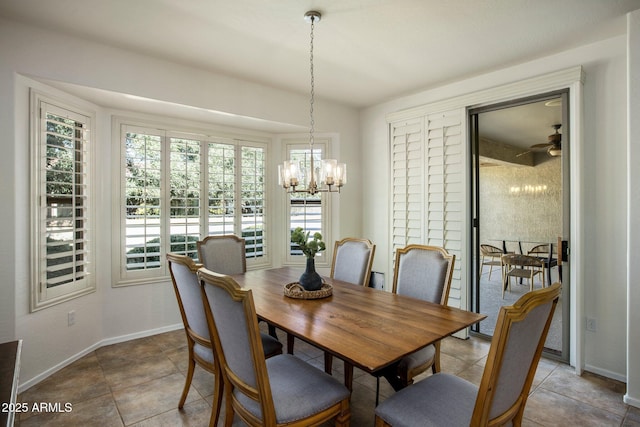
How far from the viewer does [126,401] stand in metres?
2.26

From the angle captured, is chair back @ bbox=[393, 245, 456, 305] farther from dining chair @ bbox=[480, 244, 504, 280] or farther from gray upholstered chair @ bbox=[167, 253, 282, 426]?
dining chair @ bbox=[480, 244, 504, 280]

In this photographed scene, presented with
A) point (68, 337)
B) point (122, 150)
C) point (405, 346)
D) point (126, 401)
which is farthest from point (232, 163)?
point (405, 346)

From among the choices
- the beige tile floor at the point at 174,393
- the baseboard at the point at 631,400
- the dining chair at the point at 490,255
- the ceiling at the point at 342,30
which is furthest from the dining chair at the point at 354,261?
the baseboard at the point at 631,400

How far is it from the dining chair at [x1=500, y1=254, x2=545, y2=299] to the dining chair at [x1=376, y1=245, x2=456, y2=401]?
1707mm

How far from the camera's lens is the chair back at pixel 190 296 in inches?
71.1

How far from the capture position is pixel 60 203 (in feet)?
8.91

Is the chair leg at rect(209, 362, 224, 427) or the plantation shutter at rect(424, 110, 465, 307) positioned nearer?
the chair leg at rect(209, 362, 224, 427)

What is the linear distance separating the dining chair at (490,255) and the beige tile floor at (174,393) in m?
0.94

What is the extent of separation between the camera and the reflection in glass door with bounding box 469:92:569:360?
3.03m

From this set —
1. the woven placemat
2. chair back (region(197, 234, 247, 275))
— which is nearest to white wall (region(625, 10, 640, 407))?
the woven placemat

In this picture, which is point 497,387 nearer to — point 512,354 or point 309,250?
point 512,354

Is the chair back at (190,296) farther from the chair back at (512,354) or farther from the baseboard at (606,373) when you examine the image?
the baseboard at (606,373)

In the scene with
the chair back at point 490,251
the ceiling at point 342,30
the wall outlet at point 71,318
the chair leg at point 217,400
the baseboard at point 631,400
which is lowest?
the baseboard at point 631,400

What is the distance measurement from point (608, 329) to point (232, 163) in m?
3.85
